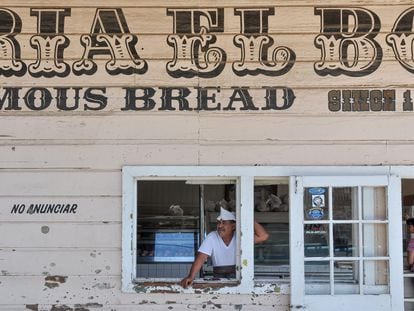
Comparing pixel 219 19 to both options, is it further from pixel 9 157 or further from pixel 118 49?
pixel 9 157

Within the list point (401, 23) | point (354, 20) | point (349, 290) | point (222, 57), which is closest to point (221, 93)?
point (222, 57)

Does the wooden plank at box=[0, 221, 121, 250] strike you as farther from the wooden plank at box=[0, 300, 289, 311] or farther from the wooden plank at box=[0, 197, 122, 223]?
the wooden plank at box=[0, 300, 289, 311]

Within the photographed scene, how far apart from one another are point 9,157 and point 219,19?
2.07 metres

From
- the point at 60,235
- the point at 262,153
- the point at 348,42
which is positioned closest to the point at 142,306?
the point at 60,235

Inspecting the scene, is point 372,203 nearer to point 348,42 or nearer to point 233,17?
point 348,42

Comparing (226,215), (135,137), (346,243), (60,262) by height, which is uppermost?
(135,137)

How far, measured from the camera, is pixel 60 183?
17.2ft

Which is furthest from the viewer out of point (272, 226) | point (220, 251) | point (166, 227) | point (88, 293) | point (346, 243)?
point (166, 227)

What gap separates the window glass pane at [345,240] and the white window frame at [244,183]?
1.05ft

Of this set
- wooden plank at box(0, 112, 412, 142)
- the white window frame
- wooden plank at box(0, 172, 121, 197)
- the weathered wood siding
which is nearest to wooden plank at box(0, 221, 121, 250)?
the weathered wood siding

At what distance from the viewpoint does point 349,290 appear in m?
5.25

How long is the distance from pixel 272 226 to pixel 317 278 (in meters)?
0.62

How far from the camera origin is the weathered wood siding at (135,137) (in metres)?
5.20

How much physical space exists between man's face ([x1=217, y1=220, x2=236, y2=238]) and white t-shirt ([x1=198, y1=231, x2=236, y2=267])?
0.05 m
